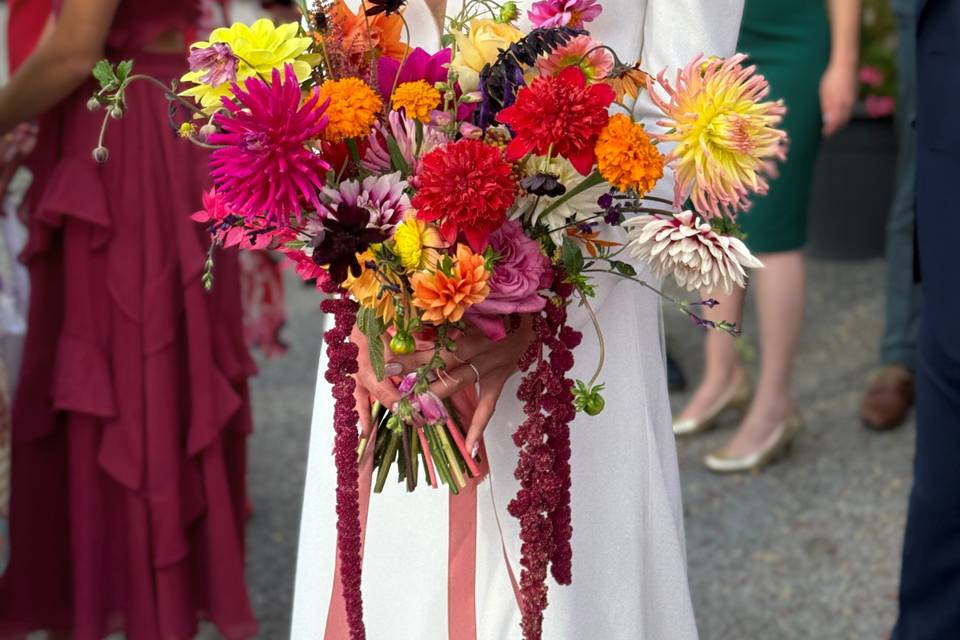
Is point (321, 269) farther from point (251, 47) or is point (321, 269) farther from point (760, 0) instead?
point (760, 0)

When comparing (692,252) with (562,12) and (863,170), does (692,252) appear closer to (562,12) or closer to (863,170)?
(562,12)

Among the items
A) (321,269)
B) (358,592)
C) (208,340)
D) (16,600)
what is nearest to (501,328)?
(321,269)

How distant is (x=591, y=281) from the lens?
5.85ft

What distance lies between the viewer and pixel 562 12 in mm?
1482

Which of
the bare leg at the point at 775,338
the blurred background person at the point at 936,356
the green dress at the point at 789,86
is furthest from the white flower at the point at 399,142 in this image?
the bare leg at the point at 775,338

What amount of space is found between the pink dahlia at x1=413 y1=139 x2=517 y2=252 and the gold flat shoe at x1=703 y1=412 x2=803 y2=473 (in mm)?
2841

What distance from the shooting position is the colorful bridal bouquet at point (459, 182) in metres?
1.36

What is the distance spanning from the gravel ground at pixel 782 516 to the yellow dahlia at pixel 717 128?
1.97m

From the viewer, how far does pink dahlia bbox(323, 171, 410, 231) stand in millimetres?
1387

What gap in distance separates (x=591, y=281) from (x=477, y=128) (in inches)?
16.7

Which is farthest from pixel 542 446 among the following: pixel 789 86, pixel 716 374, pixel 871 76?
pixel 871 76

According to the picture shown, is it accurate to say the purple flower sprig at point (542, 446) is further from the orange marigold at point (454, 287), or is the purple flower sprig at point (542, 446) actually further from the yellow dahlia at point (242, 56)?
the yellow dahlia at point (242, 56)

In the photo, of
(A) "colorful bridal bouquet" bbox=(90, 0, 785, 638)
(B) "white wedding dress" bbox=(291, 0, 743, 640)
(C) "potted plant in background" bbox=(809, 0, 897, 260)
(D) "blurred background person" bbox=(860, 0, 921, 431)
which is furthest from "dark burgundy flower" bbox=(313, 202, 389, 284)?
(C) "potted plant in background" bbox=(809, 0, 897, 260)

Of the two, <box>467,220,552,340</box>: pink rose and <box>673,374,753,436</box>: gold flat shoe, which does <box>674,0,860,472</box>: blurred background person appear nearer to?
<box>673,374,753,436</box>: gold flat shoe
